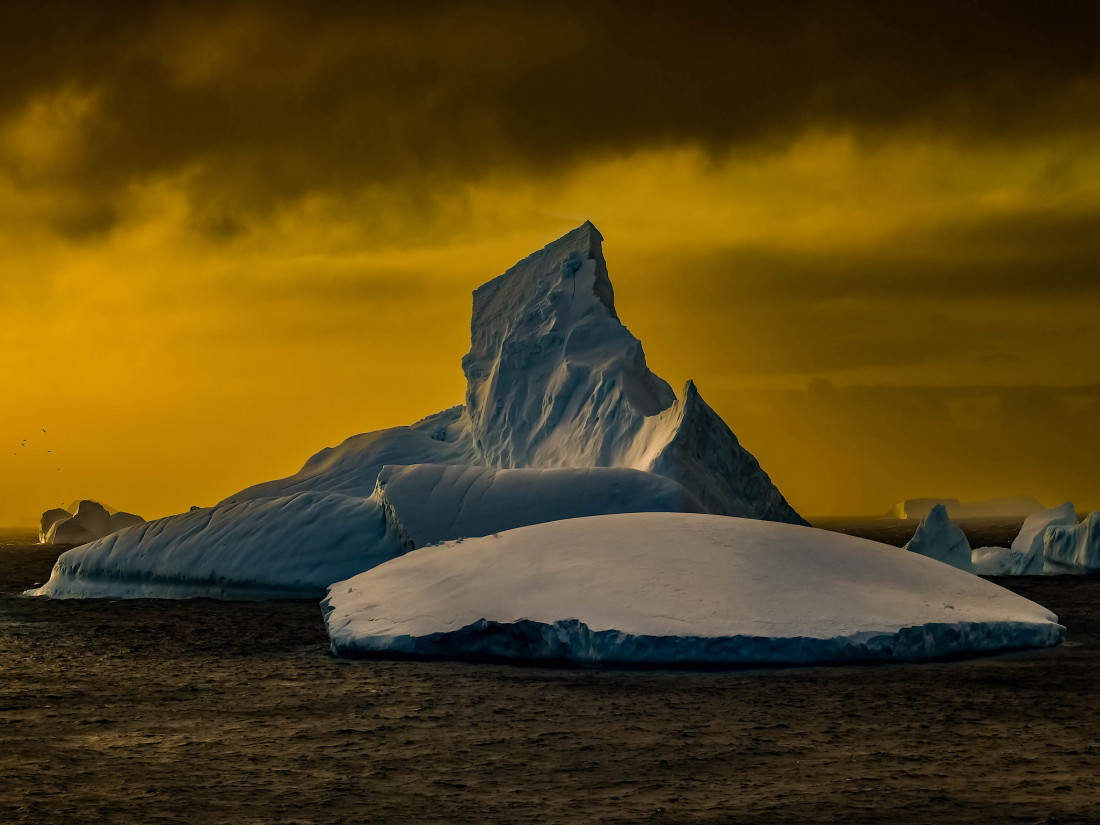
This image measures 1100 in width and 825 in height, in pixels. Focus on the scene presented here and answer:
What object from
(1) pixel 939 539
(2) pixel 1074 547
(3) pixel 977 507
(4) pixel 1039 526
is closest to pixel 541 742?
(1) pixel 939 539

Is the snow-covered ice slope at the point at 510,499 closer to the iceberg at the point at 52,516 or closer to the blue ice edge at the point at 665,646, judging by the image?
the blue ice edge at the point at 665,646

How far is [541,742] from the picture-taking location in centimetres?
780

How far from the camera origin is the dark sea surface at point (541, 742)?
610cm

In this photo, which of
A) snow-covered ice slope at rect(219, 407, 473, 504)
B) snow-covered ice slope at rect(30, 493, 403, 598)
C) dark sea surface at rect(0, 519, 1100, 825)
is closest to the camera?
dark sea surface at rect(0, 519, 1100, 825)

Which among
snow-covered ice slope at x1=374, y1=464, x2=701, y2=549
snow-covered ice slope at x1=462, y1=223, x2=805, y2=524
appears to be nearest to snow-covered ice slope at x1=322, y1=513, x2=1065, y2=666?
snow-covered ice slope at x1=374, y1=464, x2=701, y2=549

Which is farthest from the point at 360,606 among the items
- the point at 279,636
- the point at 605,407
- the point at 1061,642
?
the point at 605,407

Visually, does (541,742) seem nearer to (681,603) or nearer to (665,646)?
(665,646)

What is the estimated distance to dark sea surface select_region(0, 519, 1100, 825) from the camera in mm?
6098

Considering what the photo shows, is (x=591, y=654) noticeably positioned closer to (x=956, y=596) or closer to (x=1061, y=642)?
(x=956, y=596)

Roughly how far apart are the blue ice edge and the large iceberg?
887 centimetres

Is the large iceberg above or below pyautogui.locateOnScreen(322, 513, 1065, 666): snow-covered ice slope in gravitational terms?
above

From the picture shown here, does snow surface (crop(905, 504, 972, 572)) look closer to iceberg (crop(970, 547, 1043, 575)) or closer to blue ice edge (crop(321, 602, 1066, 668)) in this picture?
iceberg (crop(970, 547, 1043, 575))

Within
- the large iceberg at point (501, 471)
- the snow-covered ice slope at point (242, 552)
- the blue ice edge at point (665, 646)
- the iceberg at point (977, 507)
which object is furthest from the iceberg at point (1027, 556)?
the iceberg at point (977, 507)

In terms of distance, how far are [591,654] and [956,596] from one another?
16.2ft
